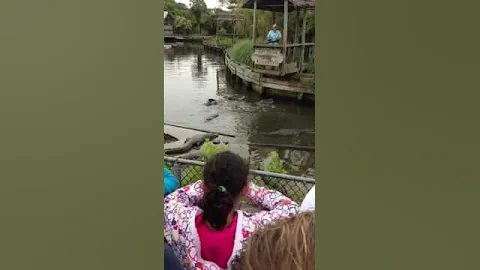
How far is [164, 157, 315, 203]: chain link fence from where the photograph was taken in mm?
1436

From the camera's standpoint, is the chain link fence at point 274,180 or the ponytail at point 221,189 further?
the chain link fence at point 274,180

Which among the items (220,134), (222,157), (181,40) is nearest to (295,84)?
(220,134)

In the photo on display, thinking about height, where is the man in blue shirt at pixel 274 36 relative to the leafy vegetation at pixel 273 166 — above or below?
above

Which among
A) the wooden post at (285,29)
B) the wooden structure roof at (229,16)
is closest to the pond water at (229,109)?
the wooden structure roof at (229,16)

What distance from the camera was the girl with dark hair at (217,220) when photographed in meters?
1.08

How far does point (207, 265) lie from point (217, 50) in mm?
1110

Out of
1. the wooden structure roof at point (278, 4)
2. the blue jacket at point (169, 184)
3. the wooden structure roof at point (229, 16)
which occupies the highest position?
the wooden structure roof at point (278, 4)

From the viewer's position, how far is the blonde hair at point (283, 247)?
104cm

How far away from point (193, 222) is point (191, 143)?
83 cm

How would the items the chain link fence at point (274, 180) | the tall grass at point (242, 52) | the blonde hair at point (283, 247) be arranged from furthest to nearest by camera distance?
the tall grass at point (242, 52), the chain link fence at point (274, 180), the blonde hair at point (283, 247)

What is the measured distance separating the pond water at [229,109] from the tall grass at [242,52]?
0.08 metres

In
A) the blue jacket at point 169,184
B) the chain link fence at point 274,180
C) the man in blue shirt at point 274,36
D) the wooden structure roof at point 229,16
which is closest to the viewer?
the blue jacket at point 169,184

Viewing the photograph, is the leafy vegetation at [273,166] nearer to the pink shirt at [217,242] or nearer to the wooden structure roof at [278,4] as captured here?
the wooden structure roof at [278,4]

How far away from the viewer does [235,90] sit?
247 centimetres
